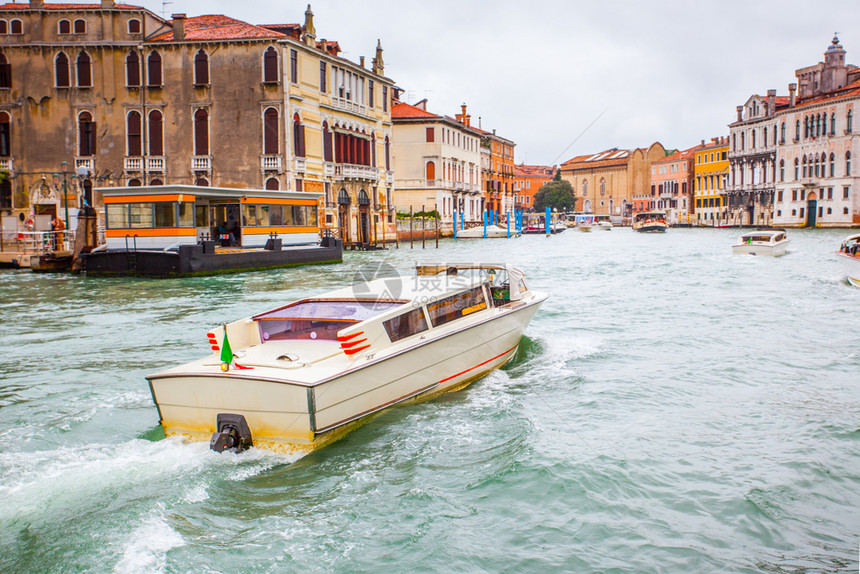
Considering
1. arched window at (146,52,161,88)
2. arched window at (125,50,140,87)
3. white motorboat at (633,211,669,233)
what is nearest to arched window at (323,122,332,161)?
arched window at (146,52,161,88)

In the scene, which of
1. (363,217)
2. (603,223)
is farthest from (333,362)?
(603,223)

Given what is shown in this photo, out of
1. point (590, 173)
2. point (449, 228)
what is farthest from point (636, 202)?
point (449, 228)

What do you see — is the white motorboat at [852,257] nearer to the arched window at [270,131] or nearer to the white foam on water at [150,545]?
the white foam on water at [150,545]

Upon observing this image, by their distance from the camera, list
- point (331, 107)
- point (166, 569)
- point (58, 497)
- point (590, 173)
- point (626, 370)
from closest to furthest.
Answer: point (166, 569)
point (58, 497)
point (626, 370)
point (331, 107)
point (590, 173)

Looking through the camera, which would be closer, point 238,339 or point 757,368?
point 238,339

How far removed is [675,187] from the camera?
94250 mm

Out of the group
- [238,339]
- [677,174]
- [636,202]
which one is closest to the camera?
[238,339]

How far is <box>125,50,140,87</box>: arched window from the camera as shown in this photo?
3281 centimetres

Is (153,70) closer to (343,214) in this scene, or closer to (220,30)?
(220,30)

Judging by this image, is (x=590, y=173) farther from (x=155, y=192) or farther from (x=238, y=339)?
(x=238, y=339)

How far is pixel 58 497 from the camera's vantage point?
5344mm

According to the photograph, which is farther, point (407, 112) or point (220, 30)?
point (407, 112)

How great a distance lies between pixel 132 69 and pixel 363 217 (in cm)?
1388

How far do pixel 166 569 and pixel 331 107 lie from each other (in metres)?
33.9
